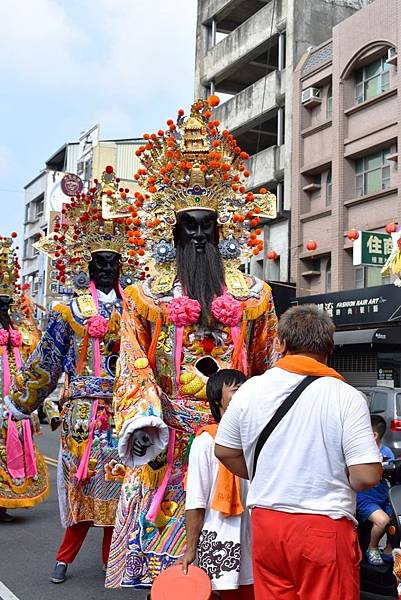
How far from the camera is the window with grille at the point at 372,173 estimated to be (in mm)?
19766

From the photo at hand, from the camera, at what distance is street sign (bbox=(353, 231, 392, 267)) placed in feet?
54.6

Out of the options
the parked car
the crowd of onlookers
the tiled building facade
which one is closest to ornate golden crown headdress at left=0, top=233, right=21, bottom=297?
the parked car

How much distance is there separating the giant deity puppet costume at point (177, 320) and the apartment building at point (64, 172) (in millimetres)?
29438

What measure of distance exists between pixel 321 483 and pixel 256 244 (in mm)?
2115

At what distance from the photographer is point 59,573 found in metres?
5.92

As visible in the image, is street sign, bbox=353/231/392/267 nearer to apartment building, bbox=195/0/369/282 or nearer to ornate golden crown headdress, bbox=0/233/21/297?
apartment building, bbox=195/0/369/282

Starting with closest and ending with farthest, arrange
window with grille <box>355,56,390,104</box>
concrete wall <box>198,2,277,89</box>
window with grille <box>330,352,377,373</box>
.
A: window with grille <box>355,56,390,104</box> → window with grille <box>330,352,377,373</box> → concrete wall <box>198,2,277,89</box>

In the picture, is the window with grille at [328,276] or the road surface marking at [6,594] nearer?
the road surface marking at [6,594]

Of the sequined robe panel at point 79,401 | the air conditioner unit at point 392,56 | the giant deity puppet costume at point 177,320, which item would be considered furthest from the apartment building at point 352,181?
the giant deity puppet costume at point 177,320

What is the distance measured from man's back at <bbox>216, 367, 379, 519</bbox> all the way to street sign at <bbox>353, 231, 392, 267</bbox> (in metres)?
14.0

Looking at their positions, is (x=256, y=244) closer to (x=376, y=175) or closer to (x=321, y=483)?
(x=321, y=483)

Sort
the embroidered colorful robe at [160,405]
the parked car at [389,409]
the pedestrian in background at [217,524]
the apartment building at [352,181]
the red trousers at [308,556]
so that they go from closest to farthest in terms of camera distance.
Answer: the red trousers at [308,556], the pedestrian in background at [217,524], the embroidered colorful robe at [160,405], the parked car at [389,409], the apartment building at [352,181]

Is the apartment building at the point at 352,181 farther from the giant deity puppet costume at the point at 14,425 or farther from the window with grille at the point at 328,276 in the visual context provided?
the giant deity puppet costume at the point at 14,425

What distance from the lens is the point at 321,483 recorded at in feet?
9.38
